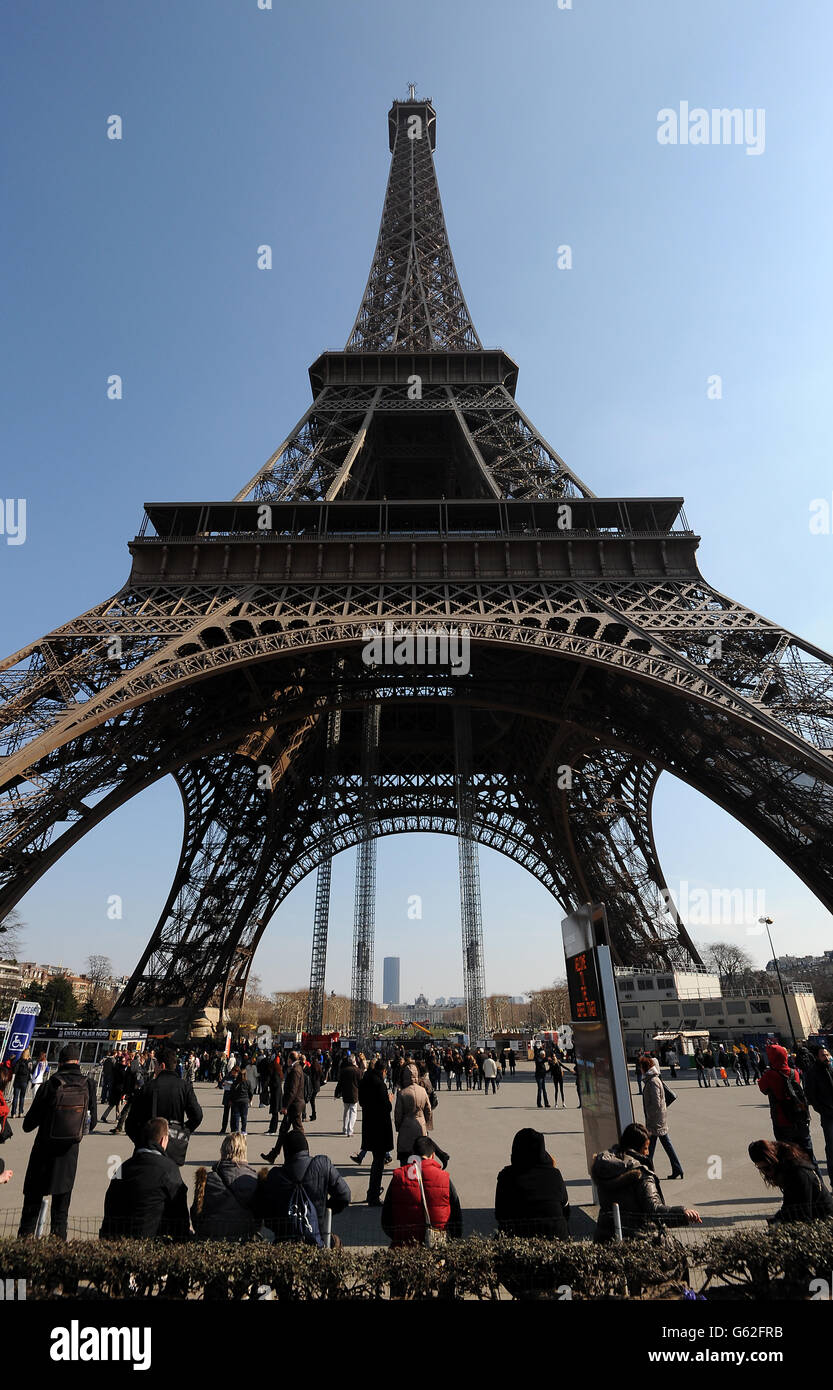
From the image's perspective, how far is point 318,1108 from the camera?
18.7m

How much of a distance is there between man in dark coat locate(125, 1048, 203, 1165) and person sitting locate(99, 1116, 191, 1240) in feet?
5.54

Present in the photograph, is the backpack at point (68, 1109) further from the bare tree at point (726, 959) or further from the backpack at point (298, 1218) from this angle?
the bare tree at point (726, 959)

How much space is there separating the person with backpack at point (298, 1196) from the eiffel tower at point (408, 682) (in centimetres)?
1427

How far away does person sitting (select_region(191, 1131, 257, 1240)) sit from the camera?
4895 mm

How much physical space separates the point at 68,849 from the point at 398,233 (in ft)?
142

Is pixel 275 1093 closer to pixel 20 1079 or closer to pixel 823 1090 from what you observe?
pixel 20 1079

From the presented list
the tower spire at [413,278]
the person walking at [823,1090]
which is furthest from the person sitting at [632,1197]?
the tower spire at [413,278]

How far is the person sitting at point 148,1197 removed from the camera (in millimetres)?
4699

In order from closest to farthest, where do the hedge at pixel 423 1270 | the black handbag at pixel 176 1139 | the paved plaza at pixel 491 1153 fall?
1. the hedge at pixel 423 1270
2. the black handbag at pixel 176 1139
3. the paved plaza at pixel 491 1153

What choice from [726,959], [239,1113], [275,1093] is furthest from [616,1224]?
[726,959]

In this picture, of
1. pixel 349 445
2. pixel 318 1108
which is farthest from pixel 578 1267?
pixel 349 445

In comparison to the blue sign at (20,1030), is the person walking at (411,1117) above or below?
above
